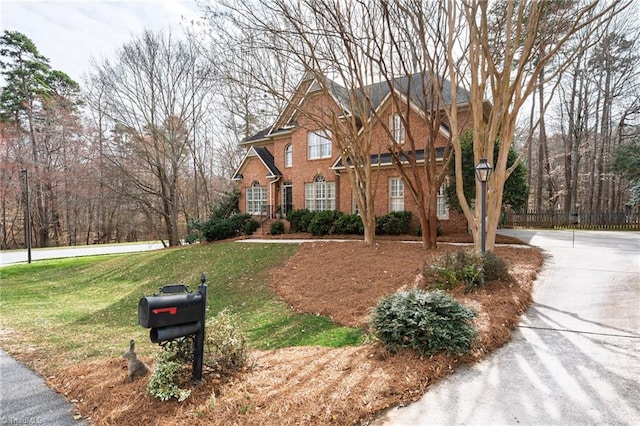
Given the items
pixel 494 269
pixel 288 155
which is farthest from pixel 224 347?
pixel 288 155

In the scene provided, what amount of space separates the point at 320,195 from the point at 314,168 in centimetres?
180

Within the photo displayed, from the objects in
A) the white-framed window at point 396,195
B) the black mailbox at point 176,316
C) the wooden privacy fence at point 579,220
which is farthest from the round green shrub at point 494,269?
the wooden privacy fence at point 579,220

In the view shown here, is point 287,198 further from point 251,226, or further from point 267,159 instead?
point 267,159

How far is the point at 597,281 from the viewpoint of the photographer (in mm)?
7273

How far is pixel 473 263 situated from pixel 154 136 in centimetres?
2392

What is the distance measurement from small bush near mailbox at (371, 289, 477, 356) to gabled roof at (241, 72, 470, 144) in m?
8.89

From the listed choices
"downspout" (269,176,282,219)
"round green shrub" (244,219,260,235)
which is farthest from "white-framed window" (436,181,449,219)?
"round green shrub" (244,219,260,235)

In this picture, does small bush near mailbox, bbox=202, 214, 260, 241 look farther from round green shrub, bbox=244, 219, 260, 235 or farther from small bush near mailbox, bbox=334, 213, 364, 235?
small bush near mailbox, bbox=334, 213, 364, 235

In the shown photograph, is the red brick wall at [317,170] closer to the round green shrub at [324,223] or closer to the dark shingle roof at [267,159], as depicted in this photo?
the dark shingle roof at [267,159]

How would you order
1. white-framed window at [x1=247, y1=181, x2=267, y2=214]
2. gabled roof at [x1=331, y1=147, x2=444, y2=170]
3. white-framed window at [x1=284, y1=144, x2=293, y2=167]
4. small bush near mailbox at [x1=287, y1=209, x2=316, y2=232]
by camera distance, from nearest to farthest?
gabled roof at [x1=331, y1=147, x2=444, y2=170] → small bush near mailbox at [x1=287, y1=209, x2=316, y2=232] → white-framed window at [x1=284, y1=144, x2=293, y2=167] → white-framed window at [x1=247, y1=181, x2=267, y2=214]

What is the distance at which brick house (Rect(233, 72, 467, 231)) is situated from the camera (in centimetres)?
1712

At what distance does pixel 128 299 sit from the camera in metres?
10.4

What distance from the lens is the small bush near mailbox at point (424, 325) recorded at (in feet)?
13.3

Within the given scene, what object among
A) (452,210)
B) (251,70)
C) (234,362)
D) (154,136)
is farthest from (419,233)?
(154,136)
